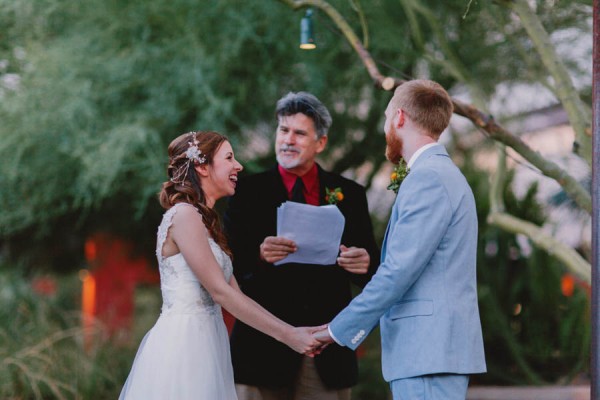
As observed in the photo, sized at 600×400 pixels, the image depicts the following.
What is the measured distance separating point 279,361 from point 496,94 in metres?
5.40

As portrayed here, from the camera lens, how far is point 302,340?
3605mm

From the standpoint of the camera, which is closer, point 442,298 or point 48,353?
point 442,298

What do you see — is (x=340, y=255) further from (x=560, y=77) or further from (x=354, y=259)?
(x=560, y=77)

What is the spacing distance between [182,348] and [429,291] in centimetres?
109

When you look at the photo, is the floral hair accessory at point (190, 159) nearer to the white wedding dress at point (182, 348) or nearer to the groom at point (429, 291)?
the white wedding dress at point (182, 348)

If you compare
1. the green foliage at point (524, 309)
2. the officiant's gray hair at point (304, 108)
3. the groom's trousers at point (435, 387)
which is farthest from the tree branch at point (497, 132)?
the green foliage at point (524, 309)

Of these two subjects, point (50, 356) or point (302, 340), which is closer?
point (302, 340)

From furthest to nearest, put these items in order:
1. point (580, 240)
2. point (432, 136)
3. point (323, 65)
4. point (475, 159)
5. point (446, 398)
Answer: point (580, 240), point (475, 159), point (323, 65), point (432, 136), point (446, 398)

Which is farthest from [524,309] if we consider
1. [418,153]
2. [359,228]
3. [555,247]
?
[418,153]

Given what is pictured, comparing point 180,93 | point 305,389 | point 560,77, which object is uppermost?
point 180,93

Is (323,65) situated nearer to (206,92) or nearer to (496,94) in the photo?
(206,92)

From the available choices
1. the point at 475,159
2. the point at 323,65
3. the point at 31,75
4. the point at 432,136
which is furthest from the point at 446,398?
the point at 475,159

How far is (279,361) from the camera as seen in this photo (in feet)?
13.2

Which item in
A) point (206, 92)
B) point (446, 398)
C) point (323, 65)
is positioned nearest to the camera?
point (446, 398)
